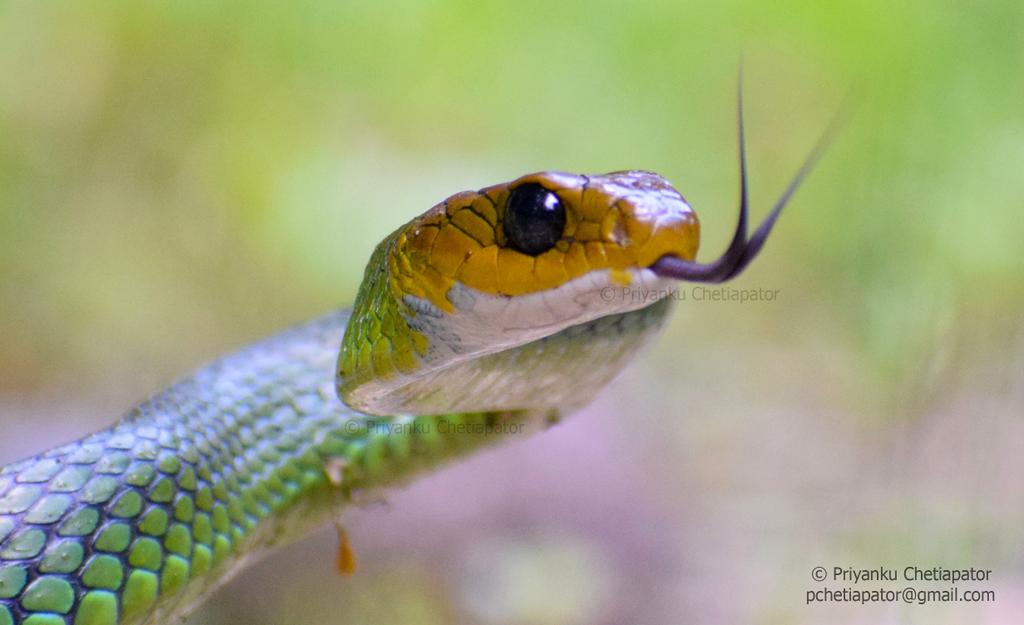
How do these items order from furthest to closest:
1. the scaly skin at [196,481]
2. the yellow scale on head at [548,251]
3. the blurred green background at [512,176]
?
the blurred green background at [512,176], the scaly skin at [196,481], the yellow scale on head at [548,251]

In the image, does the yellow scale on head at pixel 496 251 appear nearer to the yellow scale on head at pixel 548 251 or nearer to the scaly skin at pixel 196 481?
the yellow scale on head at pixel 548 251

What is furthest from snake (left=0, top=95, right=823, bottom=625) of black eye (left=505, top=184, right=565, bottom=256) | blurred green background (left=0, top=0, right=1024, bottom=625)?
blurred green background (left=0, top=0, right=1024, bottom=625)

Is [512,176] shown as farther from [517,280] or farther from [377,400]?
[517,280]

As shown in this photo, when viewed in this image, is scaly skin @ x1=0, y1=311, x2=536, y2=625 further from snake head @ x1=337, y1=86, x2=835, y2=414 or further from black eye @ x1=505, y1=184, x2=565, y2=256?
black eye @ x1=505, y1=184, x2=565, y2=256

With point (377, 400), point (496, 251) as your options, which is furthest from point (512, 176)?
point (496, 251)

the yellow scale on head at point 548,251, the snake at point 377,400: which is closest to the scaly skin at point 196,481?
the snake at point 377,400

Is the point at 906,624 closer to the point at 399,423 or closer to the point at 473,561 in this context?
the point at 399,423

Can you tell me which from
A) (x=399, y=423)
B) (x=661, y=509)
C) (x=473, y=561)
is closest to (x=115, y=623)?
(x=399, y=423)
